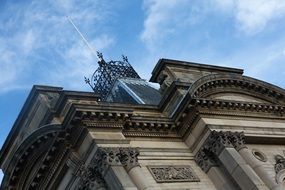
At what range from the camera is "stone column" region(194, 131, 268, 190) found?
2305 centimetres

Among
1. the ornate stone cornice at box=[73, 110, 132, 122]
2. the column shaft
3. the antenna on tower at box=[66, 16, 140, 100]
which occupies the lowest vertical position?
the column shaft

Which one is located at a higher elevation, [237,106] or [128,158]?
[237,106]

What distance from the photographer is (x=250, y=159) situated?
24375 mm

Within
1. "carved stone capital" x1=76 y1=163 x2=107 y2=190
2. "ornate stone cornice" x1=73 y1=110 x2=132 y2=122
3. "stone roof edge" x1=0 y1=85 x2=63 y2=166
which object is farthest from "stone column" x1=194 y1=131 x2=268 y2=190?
"stone roof edge" x1=0 y1=85 x2=63 y2=166

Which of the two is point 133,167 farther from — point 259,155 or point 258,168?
point 259,155

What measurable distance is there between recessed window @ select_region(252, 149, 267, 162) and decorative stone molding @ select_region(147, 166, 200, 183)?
3.55 meters

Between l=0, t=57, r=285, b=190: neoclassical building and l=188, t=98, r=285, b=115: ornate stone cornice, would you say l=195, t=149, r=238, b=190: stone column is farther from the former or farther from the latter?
l=188, t=98, r=285, b=115: ornate stone cornice

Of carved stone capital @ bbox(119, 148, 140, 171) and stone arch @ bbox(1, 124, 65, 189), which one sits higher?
stone arch @ bbox(1, 124, 65, 189)

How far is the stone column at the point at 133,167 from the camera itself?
21.3m

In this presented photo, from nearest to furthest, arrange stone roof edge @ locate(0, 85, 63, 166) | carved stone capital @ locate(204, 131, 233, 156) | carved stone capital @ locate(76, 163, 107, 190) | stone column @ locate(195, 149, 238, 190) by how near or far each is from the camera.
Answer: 1. carved stone capital @ locate(76, 163, 107, 190)
2. stone column @ locate(195, 149, 238, 190)
3. carved stone capital @ locate(204, 131, 233, 156)
4. stone roof edge @ locate(0, 85, 63, 166)

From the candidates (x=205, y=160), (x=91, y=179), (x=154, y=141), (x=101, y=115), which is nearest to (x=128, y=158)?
(x=91, y=179)

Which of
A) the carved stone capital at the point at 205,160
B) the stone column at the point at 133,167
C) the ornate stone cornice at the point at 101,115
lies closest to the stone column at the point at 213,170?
the carved stone capital at the point at 205,160

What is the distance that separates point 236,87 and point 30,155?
11.7 meters

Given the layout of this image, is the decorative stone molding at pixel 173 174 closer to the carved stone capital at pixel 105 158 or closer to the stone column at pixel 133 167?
the stone column at pixel 133 167
